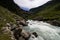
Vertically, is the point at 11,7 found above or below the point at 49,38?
above

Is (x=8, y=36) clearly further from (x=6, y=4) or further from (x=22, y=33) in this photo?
(x=6, y=4)

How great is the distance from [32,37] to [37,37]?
7.03 feet

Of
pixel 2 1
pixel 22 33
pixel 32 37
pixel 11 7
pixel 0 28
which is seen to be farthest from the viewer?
pixel 11 7

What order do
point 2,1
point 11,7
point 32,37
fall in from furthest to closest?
point 11,7, point 2,1, point 32,37

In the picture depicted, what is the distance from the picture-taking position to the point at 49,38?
56219 mm

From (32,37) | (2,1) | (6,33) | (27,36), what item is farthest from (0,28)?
(2,1)

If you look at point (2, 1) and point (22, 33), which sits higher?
point (2, 1)

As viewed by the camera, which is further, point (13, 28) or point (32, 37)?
point (32, 37)

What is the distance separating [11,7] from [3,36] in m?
62.2

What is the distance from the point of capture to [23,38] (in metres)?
48.1

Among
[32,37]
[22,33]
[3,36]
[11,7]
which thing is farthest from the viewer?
[11,7]

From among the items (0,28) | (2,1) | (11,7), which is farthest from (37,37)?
(11,7)

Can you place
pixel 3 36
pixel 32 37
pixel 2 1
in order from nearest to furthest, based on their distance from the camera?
pixel 3 36 < pixel 32 37 < pixel 2 1

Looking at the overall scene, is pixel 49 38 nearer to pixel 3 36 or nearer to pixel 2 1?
pixel 3 36
